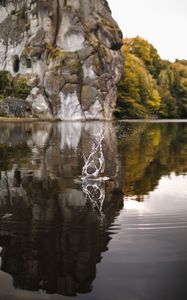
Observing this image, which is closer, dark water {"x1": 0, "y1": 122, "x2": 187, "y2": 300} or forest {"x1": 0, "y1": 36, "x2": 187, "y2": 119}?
dark water {"x1": 0, "y1": 122, "x2": 187, "y2": 300}

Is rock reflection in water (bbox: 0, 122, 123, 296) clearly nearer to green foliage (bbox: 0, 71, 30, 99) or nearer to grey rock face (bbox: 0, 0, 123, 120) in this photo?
grey rock face (bbox: 0, 0, 123, 120)

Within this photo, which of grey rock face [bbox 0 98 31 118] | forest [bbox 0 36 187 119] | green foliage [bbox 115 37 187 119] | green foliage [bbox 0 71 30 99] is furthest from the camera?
green foliage [bbox 115 37 187 119]

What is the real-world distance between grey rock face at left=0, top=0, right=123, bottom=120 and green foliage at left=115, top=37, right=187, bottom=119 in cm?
1136

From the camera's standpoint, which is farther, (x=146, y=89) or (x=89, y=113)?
(x=146, y=89)

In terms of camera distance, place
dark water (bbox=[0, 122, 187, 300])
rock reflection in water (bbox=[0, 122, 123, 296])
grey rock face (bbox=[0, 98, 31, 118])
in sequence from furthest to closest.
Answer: grey rock face (bbox=[0, 98, 31, 118])
rock reflection in water (bbox=[0, 122, 123, 296])
dark water (bbox=[0, 122, 187, 300])

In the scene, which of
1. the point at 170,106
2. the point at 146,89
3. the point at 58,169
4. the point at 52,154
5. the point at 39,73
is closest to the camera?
the point at 58,169

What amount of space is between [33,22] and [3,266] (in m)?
73.4

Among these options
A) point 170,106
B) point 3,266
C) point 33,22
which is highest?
point 33,22

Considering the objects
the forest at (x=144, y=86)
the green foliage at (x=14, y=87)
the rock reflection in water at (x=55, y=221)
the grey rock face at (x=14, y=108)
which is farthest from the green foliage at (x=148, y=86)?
the rock reflection in water at (x=55, y=221)

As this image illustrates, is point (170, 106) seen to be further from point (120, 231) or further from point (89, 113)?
point (120, 231)

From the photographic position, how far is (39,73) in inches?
2958

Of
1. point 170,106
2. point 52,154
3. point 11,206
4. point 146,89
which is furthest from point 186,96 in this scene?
point 11,206

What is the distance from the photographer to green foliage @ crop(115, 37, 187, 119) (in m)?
91.6

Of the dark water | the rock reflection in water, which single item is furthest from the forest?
the dark water
